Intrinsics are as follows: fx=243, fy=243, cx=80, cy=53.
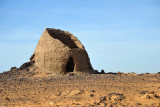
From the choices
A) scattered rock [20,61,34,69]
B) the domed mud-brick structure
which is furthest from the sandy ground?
scattered rock [20,61,34,69]

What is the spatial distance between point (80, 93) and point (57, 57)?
6.84 meters

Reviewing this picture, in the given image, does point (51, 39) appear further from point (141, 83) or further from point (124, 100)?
point (124, 100)

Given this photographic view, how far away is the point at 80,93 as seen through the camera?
10.3 metres

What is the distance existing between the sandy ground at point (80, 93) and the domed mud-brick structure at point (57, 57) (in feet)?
11.5

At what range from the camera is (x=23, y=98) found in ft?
33.5

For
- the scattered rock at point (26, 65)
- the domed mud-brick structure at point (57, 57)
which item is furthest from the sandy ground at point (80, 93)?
the scattered rock at point (26, 65)

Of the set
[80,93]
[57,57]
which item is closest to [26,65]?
[57,57]

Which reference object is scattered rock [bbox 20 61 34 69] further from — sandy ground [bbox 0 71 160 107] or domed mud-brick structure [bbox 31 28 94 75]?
sandy ground [bbox 0 71 160 107]

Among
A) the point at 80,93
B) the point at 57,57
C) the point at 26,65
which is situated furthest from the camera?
the point at 26,65

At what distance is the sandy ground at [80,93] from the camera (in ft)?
30.2

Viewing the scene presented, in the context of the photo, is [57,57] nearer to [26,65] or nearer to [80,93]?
[26,65]

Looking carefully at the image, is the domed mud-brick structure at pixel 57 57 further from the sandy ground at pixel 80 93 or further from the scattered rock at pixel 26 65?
the sandy ground at pixel 80 93

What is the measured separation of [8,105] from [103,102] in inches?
145

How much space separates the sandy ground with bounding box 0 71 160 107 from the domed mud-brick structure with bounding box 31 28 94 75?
350cm
